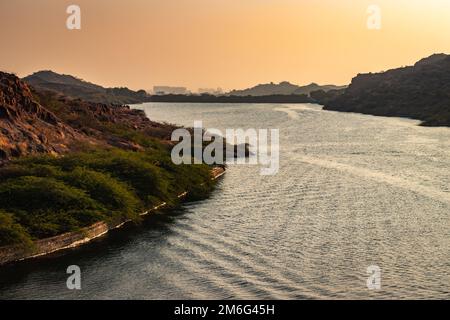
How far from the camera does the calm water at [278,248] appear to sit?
3070 cm

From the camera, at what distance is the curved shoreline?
34969 mm

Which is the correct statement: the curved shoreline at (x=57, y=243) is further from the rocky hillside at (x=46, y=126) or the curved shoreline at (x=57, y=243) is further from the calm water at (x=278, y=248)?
the rocky hillside at (x=46, y=126)

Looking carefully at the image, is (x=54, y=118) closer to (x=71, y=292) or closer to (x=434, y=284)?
(x=71, y=292)

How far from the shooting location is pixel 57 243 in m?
38.2

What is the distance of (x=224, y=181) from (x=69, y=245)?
32.3 m

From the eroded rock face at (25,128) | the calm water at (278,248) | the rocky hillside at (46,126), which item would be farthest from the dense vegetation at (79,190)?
the rocky hillside at (46,126)

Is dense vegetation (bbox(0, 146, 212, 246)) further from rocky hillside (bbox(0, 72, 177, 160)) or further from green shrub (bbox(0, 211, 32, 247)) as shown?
rocky hillside (bbox(0, 72, 177, 160))

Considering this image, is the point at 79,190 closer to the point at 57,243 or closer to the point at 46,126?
the point at 57,243

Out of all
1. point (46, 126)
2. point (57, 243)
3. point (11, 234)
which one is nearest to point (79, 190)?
point (57, 243)

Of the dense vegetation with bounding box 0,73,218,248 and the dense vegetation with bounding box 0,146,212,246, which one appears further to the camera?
the dense vegetation with bounding box 0,73,218,248

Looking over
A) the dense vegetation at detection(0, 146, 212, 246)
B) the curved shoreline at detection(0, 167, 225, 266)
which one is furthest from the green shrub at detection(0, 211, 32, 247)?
the curved shoreline at detection(0, 167, 225, 266)

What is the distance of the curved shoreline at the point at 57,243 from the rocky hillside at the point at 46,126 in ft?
40.5

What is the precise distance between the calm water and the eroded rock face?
13861mm

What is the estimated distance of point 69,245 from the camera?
128ft
